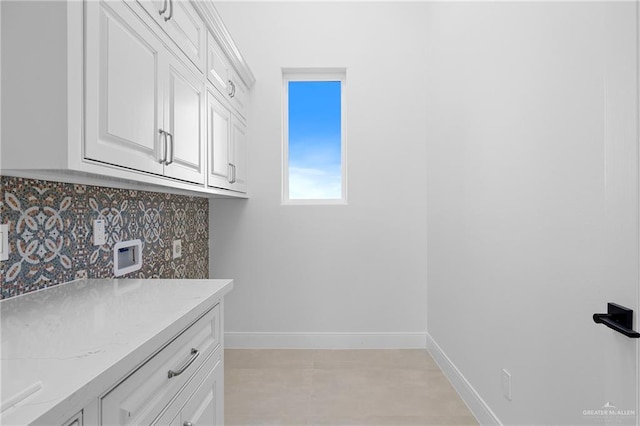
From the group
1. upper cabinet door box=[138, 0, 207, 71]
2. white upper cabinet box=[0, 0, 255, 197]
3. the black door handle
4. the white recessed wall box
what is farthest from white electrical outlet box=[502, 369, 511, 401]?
upper cabinet door box=[138, 0, 207, 71]

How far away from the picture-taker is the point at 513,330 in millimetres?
1479

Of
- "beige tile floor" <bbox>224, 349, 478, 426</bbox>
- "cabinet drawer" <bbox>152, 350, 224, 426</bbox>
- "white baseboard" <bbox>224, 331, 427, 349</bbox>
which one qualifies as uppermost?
"cabinet drawer" <bbox>152, 350, 224, 426</bbox>

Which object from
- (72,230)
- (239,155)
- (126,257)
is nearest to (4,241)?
(72,230)

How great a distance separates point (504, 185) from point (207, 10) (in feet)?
5.50

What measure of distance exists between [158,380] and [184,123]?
3.63ft

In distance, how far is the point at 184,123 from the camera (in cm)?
155

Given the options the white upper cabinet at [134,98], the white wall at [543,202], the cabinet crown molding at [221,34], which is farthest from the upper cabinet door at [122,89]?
the white wall at [543,202]

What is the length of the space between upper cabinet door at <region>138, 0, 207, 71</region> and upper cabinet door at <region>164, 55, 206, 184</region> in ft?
0.31

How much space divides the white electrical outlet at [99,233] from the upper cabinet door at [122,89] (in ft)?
1.30

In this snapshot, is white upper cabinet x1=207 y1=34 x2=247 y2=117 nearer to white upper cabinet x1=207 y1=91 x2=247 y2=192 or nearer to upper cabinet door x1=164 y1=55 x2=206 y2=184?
white upper cabinet x1=207 y1=91 x2=247 y2=192

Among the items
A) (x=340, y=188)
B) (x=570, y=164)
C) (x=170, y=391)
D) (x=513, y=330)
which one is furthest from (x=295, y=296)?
(x=570, y=164)

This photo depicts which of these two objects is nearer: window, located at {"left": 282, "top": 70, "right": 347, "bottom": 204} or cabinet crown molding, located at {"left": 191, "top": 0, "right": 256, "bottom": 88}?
cabinet crown molding, located at {"left": 191, "top": 0, "right": 256, "bottom": 88}

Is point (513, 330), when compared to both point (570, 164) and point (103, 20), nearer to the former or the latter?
point (570, 164)

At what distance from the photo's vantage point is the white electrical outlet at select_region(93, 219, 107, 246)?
4.70 ft
